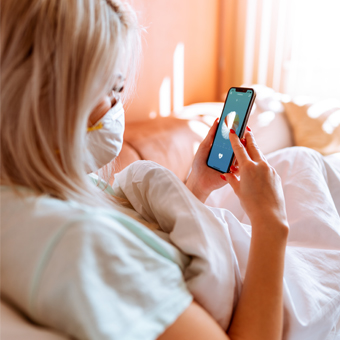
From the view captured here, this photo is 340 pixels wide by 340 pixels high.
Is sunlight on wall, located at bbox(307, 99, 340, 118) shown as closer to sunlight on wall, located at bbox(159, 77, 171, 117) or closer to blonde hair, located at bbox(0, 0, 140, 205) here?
Result: sunlight on wall, located at bbox(159, 77, 171, 117)

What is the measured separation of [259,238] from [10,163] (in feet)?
1.37

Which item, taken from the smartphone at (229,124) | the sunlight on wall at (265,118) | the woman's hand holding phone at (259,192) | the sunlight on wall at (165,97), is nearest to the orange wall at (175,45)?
the sunlight on wall at (165,97)

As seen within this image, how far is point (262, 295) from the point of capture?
540 mm

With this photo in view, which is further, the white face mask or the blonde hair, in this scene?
the white face mask

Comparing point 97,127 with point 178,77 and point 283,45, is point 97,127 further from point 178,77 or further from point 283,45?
point 283,45

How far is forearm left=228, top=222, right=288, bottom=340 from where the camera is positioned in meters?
0.53

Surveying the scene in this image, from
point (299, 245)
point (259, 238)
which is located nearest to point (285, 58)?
point (299, 245)

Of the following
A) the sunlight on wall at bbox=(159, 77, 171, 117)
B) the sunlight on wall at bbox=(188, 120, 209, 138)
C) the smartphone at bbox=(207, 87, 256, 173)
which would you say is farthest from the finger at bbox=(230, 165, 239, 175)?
the sunlight on wall at bbox=(159, 77, 171, 117)

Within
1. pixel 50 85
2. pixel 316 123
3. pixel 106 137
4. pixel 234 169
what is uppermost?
pixel 50 85

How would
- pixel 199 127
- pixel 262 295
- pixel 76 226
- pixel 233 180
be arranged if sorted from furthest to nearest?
1. pixel 199 127
2. pixel 233 180
3. pixel 262 295
4. pixel 76 226

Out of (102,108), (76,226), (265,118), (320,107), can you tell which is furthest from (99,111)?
(320,107)

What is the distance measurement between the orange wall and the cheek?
973mm

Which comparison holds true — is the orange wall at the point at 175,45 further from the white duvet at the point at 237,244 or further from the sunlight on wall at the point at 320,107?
the white duvet at the point at 237,244

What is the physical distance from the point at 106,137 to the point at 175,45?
1.59m
